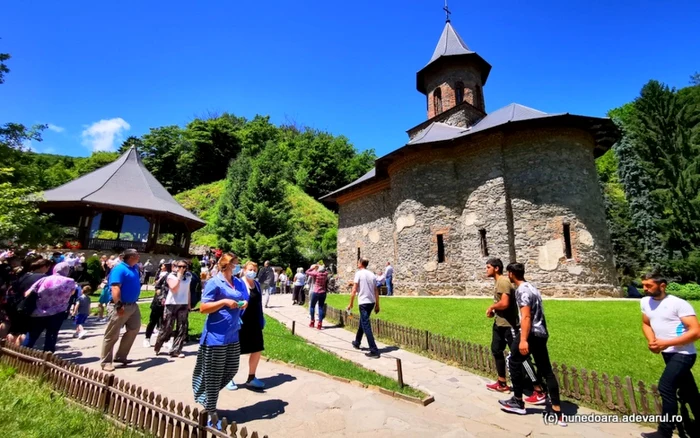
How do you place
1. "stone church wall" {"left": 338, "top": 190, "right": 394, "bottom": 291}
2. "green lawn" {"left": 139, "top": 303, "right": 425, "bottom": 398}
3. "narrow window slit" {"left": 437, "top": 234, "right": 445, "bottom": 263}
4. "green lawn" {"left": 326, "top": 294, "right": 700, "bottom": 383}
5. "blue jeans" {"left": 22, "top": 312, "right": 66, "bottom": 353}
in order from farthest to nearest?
"stone church wall" {"left": 338, "top": 190, "right": 394, "bottom": 291}, "narrow window slit" {"left": 437, "top": 234, "right": 445, "bottom": 263}, "green lawn" {"left": 326, "top": 294, "right": 700, "bottom": 383}, "blue jeans" {"left": 22, "top": 312, "right": 66, "bottom": 353}, "green lawn" {"left": 139, "top": 303, "right": 425, "bottom": 398}

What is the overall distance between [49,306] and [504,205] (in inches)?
644

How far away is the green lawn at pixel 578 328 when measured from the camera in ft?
19.7

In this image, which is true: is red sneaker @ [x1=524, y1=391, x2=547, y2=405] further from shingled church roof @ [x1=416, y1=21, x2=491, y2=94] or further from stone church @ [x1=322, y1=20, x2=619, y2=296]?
shingled church roof @ [x1=416, y1=21, x2=491, y2=94]

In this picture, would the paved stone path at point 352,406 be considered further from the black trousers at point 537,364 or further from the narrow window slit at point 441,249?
the narrow window slit at point 441,249

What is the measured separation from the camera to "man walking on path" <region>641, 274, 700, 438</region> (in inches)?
135

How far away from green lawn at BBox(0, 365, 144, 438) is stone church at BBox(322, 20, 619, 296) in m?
15.3

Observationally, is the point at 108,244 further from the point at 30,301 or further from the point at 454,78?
the point at 454,78

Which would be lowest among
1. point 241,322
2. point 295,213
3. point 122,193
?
point 241,322

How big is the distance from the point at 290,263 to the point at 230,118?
49.7m

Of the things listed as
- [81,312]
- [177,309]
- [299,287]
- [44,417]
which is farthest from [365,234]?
[44,417]

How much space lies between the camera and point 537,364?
4273 millimetres

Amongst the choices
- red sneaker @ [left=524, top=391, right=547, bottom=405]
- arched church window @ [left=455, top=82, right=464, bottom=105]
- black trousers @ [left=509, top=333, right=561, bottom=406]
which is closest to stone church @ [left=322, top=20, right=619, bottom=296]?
arched church window @ [left=455, top=82, right=464, bottom=105]

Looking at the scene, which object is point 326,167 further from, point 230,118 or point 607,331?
point 607,331

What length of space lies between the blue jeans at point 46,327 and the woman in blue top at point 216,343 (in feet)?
11.8
